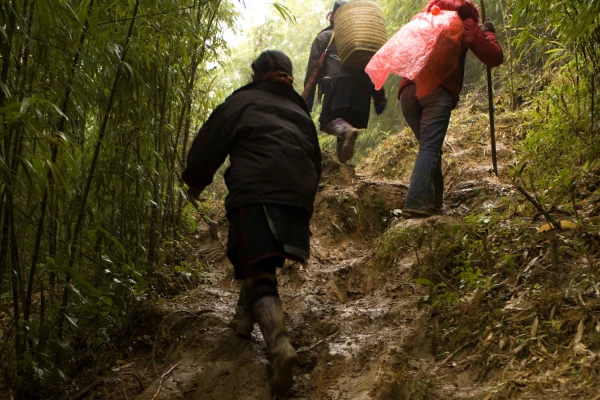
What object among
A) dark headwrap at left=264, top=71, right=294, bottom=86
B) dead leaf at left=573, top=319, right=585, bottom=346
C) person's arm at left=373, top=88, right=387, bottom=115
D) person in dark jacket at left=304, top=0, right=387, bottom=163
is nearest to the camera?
dead leaf at left=573, top=319, right=585, bottom=346

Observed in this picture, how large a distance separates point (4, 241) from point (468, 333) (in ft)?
6.88

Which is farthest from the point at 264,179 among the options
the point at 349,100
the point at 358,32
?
the point at 349,100

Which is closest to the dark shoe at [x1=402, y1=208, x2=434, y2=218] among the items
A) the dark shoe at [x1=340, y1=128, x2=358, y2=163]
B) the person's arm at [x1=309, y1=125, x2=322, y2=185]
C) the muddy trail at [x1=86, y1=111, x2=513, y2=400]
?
the muddy trail at [x1=86, y1=111, x2=513, y2=400]

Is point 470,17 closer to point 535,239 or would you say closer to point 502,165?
point 502,165

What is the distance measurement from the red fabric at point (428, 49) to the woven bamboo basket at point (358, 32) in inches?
55.1

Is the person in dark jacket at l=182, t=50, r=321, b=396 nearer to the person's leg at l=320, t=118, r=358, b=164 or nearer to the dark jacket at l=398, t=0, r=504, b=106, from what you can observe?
the dark jacket at l=398, t=0, r=504, b=106

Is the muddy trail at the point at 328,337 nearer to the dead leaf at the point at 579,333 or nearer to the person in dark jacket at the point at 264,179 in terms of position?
the person in dark jacket at the point at 264,179

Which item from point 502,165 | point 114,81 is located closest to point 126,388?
point 114,81

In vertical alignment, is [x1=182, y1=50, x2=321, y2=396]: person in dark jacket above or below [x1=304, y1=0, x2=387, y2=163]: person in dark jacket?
below

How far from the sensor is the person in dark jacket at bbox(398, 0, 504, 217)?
4.05 m

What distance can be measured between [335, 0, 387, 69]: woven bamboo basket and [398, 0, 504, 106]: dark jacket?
1.43 metres

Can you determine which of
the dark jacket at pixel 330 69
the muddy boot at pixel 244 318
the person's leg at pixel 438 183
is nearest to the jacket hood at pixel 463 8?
the person's leg at pixel 438 183

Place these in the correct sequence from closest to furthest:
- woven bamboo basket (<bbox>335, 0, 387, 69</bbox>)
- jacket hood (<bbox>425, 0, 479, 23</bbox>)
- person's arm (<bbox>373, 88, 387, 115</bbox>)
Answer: jacket hood (<bbox>425, 0, 479, 23</bbox>) < woven bamboo basket (<bbox>335, 0, 387, 69</bbox>) < person's arm (<bbox>373, 88, 387, 115</bbox>)

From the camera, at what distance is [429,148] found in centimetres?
412
